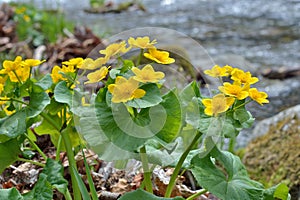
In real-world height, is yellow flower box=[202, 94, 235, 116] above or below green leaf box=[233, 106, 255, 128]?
above

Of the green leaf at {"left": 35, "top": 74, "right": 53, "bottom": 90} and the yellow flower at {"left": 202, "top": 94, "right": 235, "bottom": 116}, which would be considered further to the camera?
the green leaf at {"left": 35, "top": 74, "right": 53, "bottom": 90}

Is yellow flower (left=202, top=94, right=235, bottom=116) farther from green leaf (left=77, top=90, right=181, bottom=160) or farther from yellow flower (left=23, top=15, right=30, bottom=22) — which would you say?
yellow flower (left=23, top=15, right=30, bottom=22)

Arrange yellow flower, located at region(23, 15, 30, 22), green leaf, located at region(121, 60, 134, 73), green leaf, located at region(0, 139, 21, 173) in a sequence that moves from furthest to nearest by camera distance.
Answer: yellow flower, located at region(23, 15, 30, 22) → green leaf, located at region(0, 139, 21, 173) → green leaf, located at region(121, 60, 134, 73)

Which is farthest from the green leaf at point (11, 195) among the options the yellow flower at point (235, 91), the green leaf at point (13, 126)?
the yellow flower at point (235, 91)

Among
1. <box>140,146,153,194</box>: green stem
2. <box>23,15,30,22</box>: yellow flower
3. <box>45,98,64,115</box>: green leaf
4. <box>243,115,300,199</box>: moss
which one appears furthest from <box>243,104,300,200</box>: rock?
<box>23,15,30,22</box>: yellow flower

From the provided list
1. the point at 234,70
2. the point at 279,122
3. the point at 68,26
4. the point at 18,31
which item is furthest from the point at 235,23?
the point at 234,70
